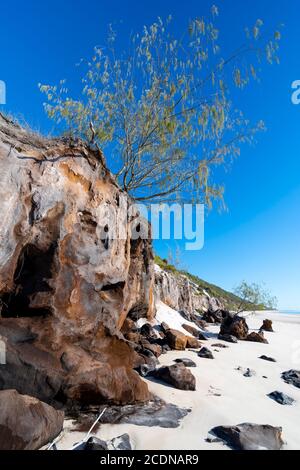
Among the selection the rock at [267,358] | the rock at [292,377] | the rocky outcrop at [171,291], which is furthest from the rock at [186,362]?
the rocky outcrop at [171,291]

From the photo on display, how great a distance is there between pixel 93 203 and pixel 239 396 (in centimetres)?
556

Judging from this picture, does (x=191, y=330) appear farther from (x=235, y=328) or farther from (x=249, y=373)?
(x=249, y=373)

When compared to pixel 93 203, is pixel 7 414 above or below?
below

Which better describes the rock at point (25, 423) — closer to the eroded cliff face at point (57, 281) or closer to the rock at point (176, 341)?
the eroded cliff face at point (57, 281)

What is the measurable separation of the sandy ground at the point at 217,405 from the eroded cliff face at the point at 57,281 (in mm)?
803

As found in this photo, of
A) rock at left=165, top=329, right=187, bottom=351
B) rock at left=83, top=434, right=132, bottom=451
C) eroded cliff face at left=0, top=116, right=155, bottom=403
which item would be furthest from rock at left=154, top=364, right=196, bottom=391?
rock at left=165, top=329, right=187, bottom=351

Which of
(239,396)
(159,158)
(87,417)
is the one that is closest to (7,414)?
(87,417)

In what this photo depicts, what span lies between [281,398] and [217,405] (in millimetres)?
1770

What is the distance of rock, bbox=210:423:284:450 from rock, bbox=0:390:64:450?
238 cm

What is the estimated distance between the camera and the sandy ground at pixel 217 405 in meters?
4.27

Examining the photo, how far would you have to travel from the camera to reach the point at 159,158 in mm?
12391

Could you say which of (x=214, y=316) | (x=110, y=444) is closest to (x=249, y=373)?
(x=110, y=444)
